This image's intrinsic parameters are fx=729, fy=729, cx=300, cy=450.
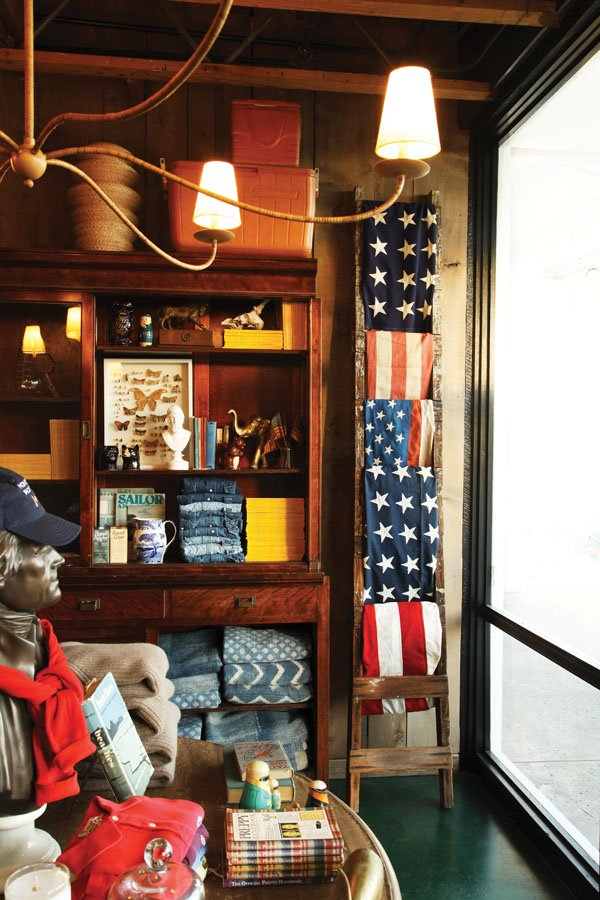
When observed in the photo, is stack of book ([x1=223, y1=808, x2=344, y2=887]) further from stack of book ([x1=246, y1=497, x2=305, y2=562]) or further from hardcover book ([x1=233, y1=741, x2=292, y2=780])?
stack of book ([x1=246, y1=497, x2=305, y2=562])

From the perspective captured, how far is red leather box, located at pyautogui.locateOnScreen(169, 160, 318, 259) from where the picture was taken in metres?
3.01

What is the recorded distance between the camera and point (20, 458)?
9.94ft

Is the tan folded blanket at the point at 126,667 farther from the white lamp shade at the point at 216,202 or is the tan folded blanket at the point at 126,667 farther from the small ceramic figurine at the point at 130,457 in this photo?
the small ceramic figurine at the point at 130,457

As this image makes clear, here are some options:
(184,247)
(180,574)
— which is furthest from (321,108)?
(180,574)

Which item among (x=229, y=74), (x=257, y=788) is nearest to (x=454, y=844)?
(x=257, y=788)

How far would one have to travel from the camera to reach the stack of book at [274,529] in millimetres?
3133

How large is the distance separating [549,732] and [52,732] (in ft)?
7.67

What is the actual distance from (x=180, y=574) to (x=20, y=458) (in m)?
0.83

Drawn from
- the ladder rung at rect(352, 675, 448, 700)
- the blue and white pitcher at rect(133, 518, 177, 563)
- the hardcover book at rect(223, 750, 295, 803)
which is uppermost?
the blue and white pitcher at rect(133, 518, 177, 563)

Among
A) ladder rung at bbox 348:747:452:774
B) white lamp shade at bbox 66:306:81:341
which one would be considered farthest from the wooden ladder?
white lamp shade at bbox 66:306:81:341

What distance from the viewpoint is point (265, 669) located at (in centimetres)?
301

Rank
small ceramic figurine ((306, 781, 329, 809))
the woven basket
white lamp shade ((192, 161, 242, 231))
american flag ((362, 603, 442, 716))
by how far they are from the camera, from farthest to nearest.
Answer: american flag ((362, 603, 442, 716))
the woven basket
white lamp shade ((192, 161, 242, 231))
small ceramic figurine ((306, 781, 329, 809))

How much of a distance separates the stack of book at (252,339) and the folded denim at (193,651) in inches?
48.7

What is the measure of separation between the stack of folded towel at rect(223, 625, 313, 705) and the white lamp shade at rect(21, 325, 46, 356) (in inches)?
55.7
